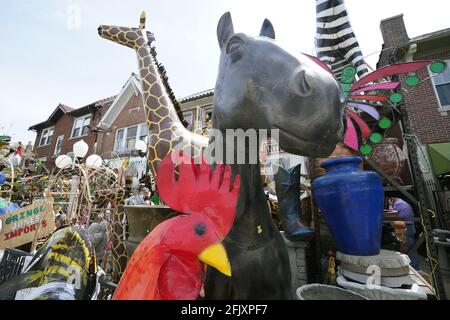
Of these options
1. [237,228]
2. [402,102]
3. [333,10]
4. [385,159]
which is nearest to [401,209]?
[385,159]

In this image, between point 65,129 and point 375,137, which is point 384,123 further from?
point 65,129

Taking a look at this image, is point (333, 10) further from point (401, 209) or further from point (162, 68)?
point (162, 68)

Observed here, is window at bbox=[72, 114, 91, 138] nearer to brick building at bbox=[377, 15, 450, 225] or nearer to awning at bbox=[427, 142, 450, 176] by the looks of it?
brick building at bbox=[377, 15, 450, 225]

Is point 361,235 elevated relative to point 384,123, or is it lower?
lower

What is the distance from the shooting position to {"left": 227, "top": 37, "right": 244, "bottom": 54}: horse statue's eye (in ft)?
3.25

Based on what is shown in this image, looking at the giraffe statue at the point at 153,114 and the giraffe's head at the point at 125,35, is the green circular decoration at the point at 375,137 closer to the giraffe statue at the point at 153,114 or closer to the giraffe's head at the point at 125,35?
the giraffe statue at the point at 153,114

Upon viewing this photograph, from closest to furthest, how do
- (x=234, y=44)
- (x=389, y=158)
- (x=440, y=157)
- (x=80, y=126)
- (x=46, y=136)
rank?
1. (x=234, y=44)
2. (x=389, y=158)
3. (x=440, y=157)
4. (x=80, y=126)
5. (x=46, y=136)

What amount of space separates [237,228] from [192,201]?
13.6 inches

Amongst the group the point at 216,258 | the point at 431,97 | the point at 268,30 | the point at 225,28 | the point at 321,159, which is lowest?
the point at 216,258

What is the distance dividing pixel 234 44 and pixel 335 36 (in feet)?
16.7

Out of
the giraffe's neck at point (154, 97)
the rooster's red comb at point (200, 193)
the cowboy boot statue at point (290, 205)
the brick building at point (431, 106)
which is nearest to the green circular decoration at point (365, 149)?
the cowboy boot statue at point (290, 205)

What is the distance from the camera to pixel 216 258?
61cm

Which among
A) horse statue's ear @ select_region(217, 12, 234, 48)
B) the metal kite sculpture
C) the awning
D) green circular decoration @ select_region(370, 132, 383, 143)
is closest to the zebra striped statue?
the metal kite sculpture

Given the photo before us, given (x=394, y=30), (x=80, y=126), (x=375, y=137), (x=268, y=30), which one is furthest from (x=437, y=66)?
(x=80, y=126)
